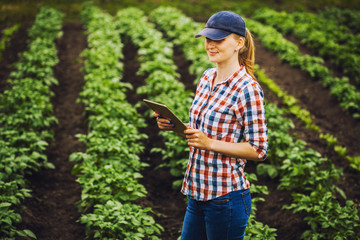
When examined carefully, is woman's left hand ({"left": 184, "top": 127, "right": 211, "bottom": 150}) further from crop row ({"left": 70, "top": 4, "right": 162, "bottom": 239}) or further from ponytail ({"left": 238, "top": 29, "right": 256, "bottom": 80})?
crop row ({"left": 70, "top": 4, "right": 162, "bottom": 239})

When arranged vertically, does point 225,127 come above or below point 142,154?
above

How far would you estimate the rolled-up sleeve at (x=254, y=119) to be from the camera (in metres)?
1.92

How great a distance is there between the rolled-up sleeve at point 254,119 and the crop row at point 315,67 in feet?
18.2

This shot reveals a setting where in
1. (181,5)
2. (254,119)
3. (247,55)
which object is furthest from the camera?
(181,5)

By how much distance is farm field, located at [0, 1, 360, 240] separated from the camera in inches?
139

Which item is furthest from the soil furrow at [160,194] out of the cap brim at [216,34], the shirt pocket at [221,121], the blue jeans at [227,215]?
the cap brim at [216,34]

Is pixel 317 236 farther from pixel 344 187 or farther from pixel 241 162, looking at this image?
pixel 241 162

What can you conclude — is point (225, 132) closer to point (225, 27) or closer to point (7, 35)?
point (225, 27)

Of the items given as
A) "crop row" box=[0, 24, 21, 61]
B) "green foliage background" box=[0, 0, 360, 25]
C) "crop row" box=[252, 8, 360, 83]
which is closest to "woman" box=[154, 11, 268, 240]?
"crop row" box=[252, 8, 360, 83]

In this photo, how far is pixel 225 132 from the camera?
2.03 meters

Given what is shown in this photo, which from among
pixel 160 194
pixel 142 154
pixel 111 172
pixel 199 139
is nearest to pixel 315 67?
pixel 142 154

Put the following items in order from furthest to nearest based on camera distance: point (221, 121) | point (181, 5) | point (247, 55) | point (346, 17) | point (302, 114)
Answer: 1. point (181, 5)
2. point (346, 17)
3. point (302, 114)
4. point (247, 55)
5. point (221, 121)

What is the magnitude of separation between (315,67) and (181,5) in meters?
9.13

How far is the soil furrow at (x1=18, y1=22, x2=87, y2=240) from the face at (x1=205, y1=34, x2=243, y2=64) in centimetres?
270
